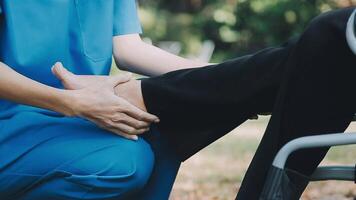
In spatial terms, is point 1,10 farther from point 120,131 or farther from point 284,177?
point 284,177

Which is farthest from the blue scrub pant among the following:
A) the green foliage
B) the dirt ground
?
the green foliage

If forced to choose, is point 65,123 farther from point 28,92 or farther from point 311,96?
point 311,96

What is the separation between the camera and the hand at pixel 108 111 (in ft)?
→ 7.23

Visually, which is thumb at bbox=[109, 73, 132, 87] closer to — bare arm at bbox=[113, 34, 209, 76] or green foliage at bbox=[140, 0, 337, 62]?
bare arm at bbox=[113, 34, 209, 76]

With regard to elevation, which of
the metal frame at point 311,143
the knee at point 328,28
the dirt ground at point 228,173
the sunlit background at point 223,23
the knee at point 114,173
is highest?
the knee at point 328,28

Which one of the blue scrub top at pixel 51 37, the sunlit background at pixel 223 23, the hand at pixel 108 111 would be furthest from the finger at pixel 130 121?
the sunlit background at pixel 223 23

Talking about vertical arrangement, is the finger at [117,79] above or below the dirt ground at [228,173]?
above

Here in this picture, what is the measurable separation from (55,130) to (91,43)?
313mm

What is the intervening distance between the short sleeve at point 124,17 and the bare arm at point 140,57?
19 mm

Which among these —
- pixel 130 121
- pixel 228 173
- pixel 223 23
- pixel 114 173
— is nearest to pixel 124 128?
pixel 130 121

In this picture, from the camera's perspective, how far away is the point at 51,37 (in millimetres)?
2320

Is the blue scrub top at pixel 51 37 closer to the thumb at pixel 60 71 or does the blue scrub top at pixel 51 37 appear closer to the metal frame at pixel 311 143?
the thumb at pixel 60 71

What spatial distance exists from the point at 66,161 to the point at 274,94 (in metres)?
0.53

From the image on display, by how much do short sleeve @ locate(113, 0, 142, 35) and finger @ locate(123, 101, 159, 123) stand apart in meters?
0.44
